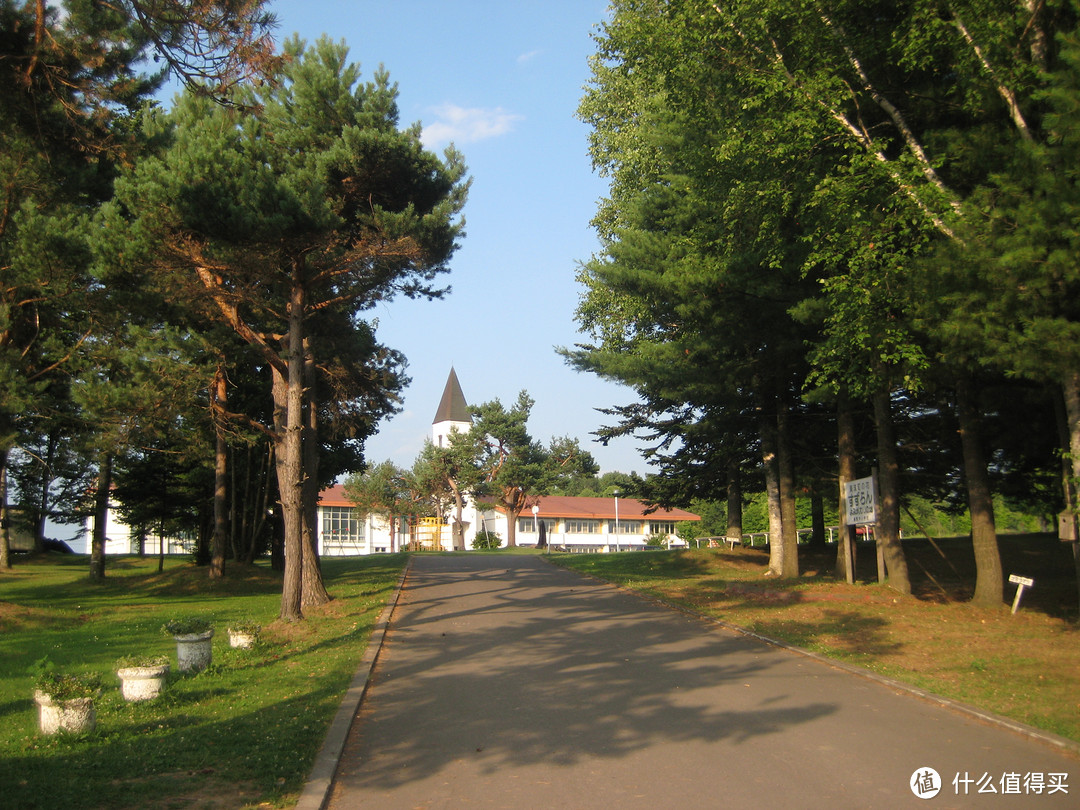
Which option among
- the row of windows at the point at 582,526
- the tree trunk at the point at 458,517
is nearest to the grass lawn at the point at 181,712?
the tree trunk at the point at 458,517

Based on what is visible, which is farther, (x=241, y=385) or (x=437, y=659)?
(x=241, y=385)

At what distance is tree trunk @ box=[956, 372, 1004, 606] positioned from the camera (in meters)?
14.3

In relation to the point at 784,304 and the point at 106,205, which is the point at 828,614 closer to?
the point at 784,304

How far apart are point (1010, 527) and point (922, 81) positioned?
2386 inches

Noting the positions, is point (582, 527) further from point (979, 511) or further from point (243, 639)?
point (243, 639)

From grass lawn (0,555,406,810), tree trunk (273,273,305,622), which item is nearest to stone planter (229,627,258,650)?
grass lawn (0,555,406,810)

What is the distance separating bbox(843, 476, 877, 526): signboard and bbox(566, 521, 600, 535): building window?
6432 cm

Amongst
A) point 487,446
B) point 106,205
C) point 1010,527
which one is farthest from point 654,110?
point 1010,527

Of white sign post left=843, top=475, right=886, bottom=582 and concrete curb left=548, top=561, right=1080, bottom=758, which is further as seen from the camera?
white sign post left=843, top=475, right=886, bottom=582

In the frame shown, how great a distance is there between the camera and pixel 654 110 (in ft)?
71.3

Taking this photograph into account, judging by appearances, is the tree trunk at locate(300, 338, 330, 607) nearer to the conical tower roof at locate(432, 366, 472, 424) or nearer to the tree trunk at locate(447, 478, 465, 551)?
the tree trunk at locate(447, 478, 465, 551)

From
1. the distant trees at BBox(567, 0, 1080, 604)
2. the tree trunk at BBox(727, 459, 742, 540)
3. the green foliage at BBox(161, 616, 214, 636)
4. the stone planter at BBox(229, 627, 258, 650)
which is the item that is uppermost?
the distant trees at BBox(567, 0, 1080, 604)

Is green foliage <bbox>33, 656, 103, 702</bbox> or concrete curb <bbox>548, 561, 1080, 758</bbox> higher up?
green foliage <bbox>33, 656, 103, 702</bbox>

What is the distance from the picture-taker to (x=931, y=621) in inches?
521
